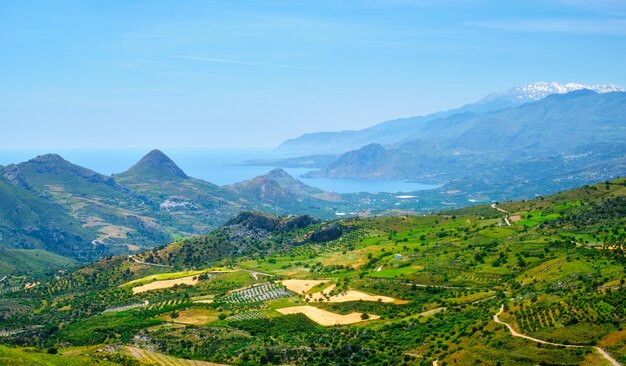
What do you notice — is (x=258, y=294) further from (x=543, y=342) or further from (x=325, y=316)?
(x=543, y=342)

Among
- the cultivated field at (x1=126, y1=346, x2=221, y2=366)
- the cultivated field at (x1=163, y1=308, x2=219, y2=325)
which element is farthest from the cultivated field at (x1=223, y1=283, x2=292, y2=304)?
the cultivated field at (x1=126, y1=346, x2=221, y2=366)

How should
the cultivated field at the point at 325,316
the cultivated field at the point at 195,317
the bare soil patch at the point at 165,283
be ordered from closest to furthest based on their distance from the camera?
the cultivated field at the point at 325,316, the cultivated field at the point at 195,317, the bare soil patch at the point at 165,283

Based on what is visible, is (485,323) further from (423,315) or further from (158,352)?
(158,352)

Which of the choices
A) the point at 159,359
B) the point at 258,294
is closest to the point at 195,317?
the point at 258,294

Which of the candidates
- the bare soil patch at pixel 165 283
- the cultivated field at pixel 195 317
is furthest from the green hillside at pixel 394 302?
the bare soil patch at pixel 165 283

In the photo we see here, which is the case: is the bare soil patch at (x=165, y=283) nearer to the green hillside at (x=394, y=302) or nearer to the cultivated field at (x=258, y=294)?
the green hillside at (x=394, y=302)

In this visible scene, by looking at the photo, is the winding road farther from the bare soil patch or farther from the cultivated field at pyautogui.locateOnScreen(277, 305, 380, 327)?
the bare soil patch

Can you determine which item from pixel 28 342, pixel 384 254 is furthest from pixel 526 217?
pixel 28 342
